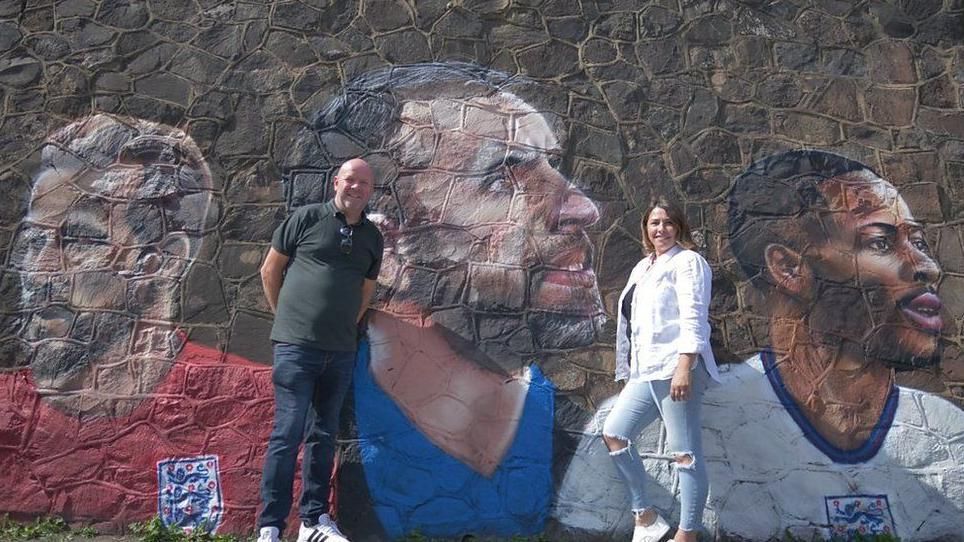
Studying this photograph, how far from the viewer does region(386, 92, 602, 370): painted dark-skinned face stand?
3873 millimetres

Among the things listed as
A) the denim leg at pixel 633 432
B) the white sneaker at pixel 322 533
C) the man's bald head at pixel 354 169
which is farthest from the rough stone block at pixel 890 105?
the white sneaker at pixel 322 533

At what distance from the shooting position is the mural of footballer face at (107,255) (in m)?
3.80

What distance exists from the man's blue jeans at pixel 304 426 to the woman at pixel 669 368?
116cm

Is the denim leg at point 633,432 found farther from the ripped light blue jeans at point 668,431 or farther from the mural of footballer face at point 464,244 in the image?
the mural of footballer face at point 464,244

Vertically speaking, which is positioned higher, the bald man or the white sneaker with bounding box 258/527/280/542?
the bald man

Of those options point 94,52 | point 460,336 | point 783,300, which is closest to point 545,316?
point 460,336

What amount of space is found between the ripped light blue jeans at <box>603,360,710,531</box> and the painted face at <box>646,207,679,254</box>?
529mm

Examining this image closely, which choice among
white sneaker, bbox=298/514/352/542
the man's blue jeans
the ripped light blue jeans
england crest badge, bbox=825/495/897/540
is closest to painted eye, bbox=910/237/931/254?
england crest badge, bbox=825/495/897/540

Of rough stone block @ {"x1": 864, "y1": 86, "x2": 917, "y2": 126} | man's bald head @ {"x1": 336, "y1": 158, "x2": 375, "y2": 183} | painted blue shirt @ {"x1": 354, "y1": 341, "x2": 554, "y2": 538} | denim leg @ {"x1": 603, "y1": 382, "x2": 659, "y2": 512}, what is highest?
rough stone block @ {"x1": 864, "y1": 86, "x2": 917, "y2": 126}

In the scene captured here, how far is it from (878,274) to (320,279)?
2.65 meters

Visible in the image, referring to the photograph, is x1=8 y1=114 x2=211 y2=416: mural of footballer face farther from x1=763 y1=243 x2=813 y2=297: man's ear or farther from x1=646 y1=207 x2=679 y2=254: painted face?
x1=763 y1=243 x2=813 y2=297: man's ear

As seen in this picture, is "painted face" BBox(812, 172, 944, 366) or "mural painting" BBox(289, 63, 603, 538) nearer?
"mural painting" BBox(289, 63, 603, 538)

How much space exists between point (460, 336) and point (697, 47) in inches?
75.8

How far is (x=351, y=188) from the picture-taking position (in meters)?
3.42
